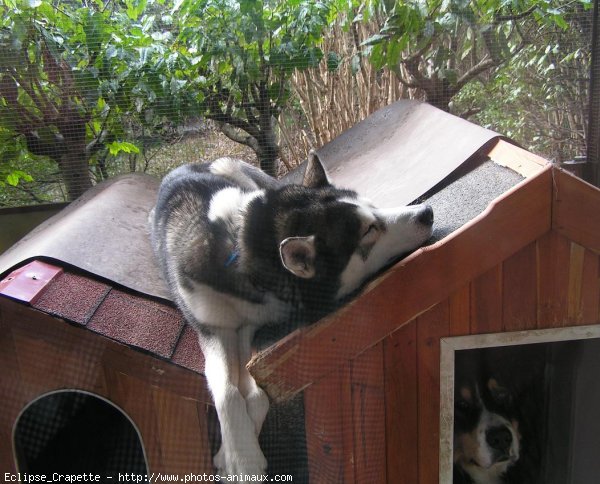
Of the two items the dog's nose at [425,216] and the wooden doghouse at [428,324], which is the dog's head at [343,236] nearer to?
the dog's nose at [425,216]

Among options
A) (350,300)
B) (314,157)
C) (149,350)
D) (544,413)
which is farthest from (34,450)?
(544,413)

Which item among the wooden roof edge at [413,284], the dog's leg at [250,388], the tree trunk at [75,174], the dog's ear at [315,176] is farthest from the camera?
the tree trunk at [75,174]

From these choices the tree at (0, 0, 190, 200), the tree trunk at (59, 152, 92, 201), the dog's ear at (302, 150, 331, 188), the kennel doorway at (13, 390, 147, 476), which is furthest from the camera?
the tree trunk at (59, 152, 92, 201)

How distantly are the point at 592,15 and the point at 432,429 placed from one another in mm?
2284

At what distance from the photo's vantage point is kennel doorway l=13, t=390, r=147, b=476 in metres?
1.69

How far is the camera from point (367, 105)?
3273 mm

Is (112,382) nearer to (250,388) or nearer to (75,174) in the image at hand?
(250,388)

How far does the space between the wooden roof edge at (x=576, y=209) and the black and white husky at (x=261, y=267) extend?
339 mm

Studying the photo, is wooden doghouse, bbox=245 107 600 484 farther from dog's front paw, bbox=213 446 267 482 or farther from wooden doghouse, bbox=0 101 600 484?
dog's front paw, bbox=213 446 267 482

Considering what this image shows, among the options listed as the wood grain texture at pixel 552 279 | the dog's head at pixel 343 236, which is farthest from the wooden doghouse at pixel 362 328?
the dog's head at pixel 343 236

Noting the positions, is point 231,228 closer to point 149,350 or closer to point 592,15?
point 149,350

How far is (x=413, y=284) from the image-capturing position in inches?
54.3

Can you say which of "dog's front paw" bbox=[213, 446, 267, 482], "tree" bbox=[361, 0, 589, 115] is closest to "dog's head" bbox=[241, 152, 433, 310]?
"dog's front paw" bbox=[213, 446, 267, 482]

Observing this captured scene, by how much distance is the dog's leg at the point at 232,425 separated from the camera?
56.9 inches
